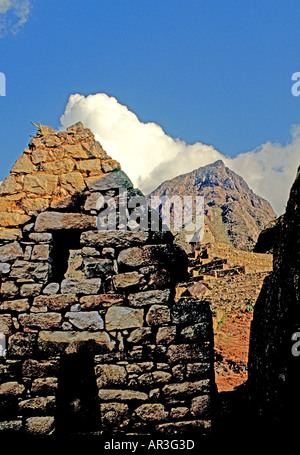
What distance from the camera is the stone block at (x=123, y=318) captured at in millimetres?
3508

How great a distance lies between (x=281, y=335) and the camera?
2906mm

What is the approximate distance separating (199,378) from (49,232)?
2.25m

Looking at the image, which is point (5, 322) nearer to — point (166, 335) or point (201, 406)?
point (166, 335)

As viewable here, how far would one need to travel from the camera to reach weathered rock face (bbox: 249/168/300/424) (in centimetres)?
266

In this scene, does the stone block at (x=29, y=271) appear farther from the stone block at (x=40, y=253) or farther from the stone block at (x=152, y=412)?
the stone block at (x=152, y=412)

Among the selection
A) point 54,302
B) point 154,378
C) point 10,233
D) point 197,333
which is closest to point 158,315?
point 197,333

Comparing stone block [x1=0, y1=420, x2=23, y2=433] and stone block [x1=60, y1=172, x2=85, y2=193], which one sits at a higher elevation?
stone block [x1=60, y1=172, x2=85, y2=193]

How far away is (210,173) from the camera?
189750mm

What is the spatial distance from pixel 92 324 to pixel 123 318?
328mm

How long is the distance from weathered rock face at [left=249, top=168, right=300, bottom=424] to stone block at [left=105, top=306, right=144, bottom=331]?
1.26 metres

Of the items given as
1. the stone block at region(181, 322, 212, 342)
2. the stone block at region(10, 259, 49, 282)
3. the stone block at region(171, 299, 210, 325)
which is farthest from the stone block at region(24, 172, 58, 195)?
the stone block at region(181, 322, 212, 342)

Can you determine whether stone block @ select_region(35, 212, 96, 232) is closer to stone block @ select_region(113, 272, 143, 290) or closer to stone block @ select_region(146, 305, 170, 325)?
stone block @ select_region(113, 272, 143, 290)

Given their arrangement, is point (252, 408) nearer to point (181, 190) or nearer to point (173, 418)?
point (173, 418)

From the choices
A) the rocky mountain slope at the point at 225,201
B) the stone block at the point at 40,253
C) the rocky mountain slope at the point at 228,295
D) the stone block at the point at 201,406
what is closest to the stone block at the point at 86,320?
the stone block at the point at 40,253
